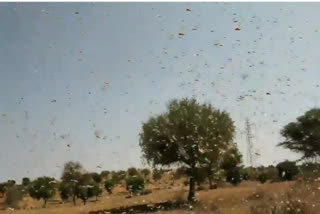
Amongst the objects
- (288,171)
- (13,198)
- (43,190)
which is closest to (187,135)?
(288,171)

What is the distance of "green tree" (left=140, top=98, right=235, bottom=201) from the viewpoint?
4257 centimetres

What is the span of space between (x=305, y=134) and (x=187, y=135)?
2149cm

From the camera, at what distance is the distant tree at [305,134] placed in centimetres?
5562

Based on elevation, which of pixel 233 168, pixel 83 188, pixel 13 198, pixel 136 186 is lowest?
pixel 13 198

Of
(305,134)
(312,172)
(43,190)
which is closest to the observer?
(312,172)

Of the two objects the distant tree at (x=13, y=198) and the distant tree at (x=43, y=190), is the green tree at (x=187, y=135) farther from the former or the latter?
the distant tree at (x=13, y=198)

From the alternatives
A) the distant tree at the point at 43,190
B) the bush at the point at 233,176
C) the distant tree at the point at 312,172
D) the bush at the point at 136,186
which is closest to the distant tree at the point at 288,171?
the bush at the point at 233,176

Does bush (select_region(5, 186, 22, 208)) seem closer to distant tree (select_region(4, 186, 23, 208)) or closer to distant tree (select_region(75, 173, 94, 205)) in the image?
distant tree (select_region(4, 186, 23, 208))

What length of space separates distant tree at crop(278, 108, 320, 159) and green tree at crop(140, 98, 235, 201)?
15611 mm

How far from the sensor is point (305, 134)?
5675cm

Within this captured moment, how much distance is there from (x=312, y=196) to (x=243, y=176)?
59.9 m

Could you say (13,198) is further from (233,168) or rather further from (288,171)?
(288,171)

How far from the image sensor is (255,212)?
41.9 ft

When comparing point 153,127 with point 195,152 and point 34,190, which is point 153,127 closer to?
point 195,152
